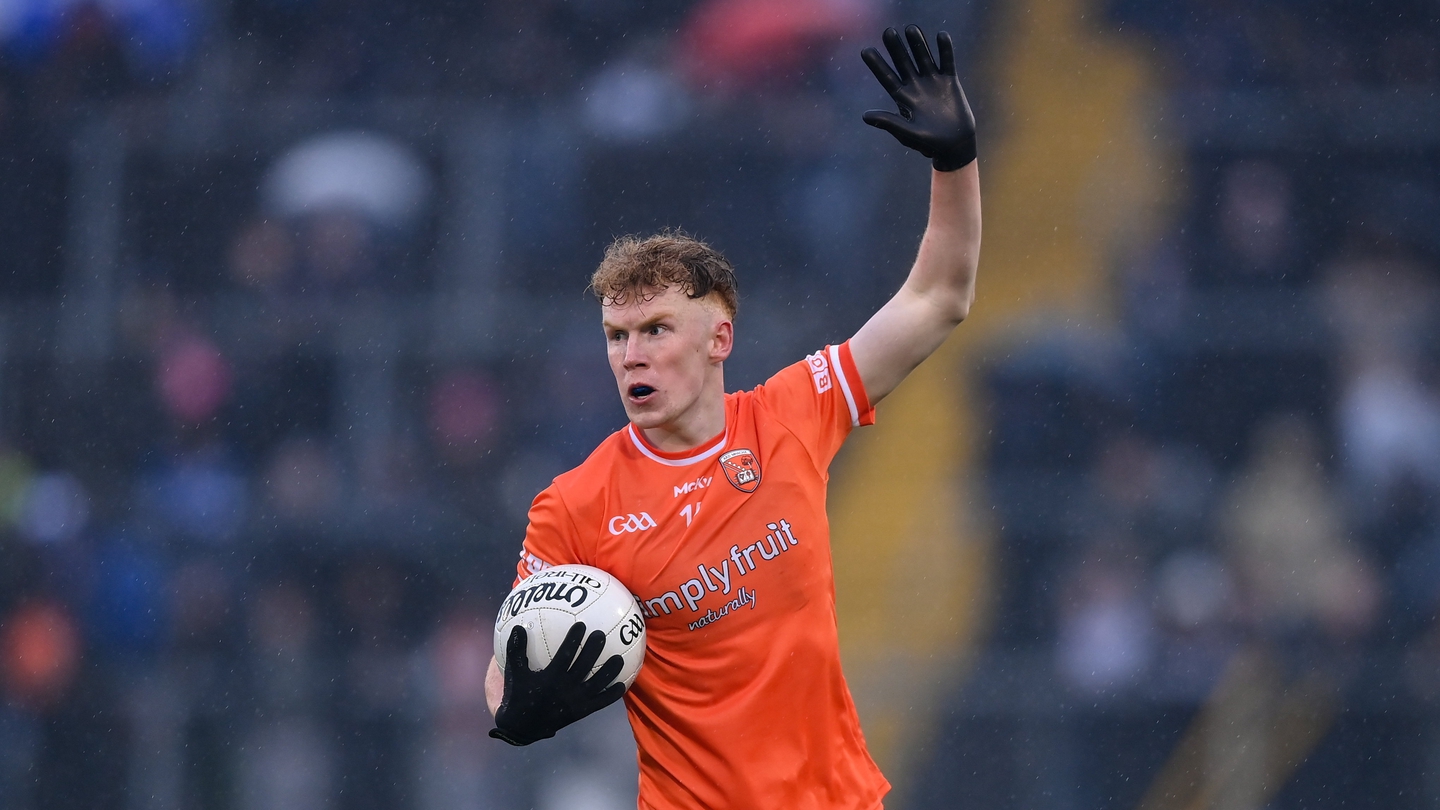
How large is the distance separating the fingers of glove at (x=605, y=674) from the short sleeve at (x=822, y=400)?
0.65 m

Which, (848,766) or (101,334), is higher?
(101,334)

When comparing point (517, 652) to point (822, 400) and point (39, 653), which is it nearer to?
point (822, 400)

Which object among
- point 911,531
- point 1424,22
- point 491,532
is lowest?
point 911,531

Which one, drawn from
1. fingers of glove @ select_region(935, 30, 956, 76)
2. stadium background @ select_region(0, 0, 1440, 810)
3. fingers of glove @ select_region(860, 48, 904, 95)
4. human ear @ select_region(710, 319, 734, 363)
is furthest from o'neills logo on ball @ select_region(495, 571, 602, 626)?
stadium background @ select_region(0, 0, 1440, 810)

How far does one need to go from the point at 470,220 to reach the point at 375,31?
62.1 inches

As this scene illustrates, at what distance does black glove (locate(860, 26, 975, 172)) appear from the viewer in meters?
2.97

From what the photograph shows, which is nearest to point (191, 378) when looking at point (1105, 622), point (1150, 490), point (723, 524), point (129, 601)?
point (129, 601)

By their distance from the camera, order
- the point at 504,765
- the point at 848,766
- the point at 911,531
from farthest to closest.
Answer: the point at 911,531, the point at 504,765, the point at 848,766

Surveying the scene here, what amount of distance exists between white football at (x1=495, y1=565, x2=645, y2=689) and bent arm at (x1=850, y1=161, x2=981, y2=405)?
768 millimetres

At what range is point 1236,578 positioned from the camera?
7.26 meters

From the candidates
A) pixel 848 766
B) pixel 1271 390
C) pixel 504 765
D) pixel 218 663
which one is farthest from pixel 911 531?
pixel 848 766

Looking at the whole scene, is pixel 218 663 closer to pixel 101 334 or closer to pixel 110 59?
pixel 101 334

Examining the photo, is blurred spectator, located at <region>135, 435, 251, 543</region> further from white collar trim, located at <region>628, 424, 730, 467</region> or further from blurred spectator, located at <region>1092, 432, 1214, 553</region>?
white collar trim, located at <region>628, 424, 730, 467</region>

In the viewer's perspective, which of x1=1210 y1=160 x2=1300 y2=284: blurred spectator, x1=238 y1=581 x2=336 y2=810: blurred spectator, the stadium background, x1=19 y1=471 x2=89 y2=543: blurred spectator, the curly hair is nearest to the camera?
the curly hair
